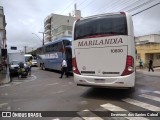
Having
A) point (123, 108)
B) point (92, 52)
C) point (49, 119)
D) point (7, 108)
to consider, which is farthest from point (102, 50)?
point (7, 108)

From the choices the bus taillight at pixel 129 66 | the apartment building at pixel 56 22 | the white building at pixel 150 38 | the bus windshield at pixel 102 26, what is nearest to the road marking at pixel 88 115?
the bus taillight at pixel 129 66

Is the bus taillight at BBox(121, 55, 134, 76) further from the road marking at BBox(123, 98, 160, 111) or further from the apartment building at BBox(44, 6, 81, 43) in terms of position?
the apartment building at BBox(44, 6, 81, 43)

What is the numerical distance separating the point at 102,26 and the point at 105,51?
107 cm

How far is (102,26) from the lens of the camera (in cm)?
775

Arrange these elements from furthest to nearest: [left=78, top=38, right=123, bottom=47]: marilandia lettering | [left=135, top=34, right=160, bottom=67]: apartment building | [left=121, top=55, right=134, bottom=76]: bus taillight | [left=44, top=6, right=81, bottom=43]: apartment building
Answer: [left=44, top=6, right=81, bottom=43]: apartment building < [left=135, top=34, right=160, bottom=67]: apartment building < [left=78, top=38, right=123, bottom=47]: marilandia lettering < [left=121, top=55, right=134, bottom=76]: bus taillight

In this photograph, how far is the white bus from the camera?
7.25 m

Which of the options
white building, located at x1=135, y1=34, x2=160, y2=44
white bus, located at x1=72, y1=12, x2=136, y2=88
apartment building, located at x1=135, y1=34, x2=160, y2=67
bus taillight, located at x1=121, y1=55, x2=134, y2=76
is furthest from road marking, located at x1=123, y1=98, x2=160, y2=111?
white building, located at x1=135, y1=34, x2=160, y2=44

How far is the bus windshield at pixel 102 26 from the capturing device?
24.1 feet

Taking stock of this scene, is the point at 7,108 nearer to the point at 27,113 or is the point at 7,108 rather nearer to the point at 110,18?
the point at 27,113

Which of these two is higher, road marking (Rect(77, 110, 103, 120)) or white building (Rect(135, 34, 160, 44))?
white building (Rect(135, 34, 160, 44))

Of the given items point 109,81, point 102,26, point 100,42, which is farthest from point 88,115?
point 102,26

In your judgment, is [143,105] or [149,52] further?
[149,52]

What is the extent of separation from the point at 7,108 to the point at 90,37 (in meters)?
4.35

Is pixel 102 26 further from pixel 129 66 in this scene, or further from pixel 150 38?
pixel 150 38
